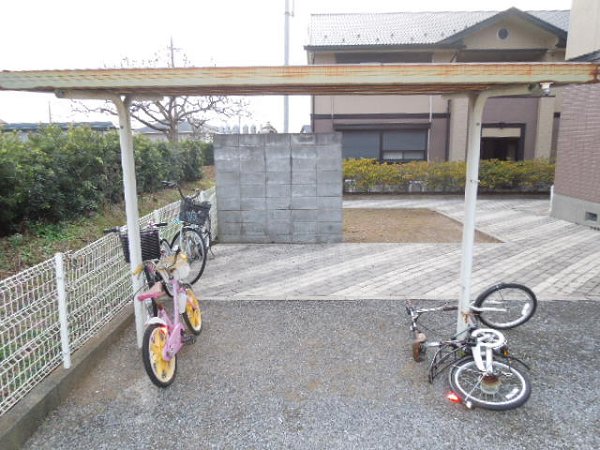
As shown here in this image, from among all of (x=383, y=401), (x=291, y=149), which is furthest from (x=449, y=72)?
(x=291, y=149)

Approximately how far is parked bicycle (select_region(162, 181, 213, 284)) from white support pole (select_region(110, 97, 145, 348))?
198 cm

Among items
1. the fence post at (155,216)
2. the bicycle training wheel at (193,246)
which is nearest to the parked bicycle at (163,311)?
the fence post at (155,216)

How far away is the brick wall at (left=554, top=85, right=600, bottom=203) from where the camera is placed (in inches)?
368

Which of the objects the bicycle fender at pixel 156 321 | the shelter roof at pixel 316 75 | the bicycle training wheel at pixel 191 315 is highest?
the shelter roof at pixel 316 75

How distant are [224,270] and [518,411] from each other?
449 centimetres

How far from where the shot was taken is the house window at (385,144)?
17.2m

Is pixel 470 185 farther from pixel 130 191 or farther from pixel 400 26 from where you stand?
pixel 400 26

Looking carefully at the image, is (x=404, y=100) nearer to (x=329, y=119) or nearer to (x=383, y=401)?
(x=329, y=119)

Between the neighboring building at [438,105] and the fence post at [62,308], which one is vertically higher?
the neighboring building at [438,105]

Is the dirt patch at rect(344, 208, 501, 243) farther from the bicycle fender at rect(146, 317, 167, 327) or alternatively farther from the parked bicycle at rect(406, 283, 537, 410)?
the bicycle fender at rect(146, 317, 167, 327)

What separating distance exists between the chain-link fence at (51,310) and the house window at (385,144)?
13.8 metres

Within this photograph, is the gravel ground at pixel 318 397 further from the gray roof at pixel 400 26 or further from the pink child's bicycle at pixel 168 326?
the gray roof at pixel 400 26

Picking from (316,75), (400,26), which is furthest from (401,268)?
(400,26)

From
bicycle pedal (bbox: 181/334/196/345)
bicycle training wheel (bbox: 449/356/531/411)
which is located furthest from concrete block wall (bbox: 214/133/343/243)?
bicycle training wheel (bbox: 449/356/531/411)
